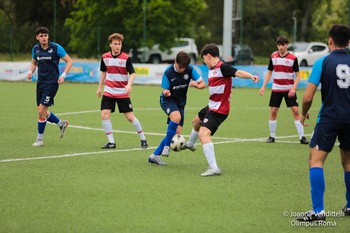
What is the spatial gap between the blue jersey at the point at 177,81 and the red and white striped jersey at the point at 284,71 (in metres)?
3.78

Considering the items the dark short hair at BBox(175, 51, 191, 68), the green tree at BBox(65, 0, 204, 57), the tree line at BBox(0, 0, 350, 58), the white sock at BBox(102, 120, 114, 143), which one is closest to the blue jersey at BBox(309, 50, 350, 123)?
the dark short hair at BBox(175, 51, 191, 68)

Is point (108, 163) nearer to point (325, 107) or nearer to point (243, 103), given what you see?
point (325, 107)

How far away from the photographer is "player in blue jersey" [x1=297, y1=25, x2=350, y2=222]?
23.2ft

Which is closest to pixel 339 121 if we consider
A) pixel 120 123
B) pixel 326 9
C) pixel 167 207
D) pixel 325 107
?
pixel 325 107

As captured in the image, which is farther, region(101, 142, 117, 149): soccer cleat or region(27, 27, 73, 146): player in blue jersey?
region(27, 27, 73, 146): player in blue jersey

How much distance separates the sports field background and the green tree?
82.7 ft

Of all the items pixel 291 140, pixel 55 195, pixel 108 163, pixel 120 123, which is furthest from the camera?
pixel 120 123

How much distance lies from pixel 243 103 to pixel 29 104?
23.1 feet

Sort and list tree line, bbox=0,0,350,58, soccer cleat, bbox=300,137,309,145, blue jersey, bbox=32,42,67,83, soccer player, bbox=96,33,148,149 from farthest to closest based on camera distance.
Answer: tree line, bbox=0,0,350,58 → soccer cleat, bbox=300,137,309,145 → blue jersey, bbox=32,42,67,83 → soccer player, bbox=96,33,148,149

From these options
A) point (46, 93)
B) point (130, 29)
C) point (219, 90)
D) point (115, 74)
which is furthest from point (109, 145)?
point (130, 29)

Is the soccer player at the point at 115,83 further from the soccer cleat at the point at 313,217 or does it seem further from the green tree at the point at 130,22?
the green tree at the point at 130,22

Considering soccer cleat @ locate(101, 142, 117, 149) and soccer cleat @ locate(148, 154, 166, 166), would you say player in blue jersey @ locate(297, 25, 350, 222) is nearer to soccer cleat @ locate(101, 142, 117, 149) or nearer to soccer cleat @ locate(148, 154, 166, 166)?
soccer cleat @ locate(148, 154, 166, 166)

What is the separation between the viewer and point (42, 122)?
13.1 m

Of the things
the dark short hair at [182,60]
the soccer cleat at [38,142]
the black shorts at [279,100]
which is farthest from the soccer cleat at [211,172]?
the black shorts at [279,100]
